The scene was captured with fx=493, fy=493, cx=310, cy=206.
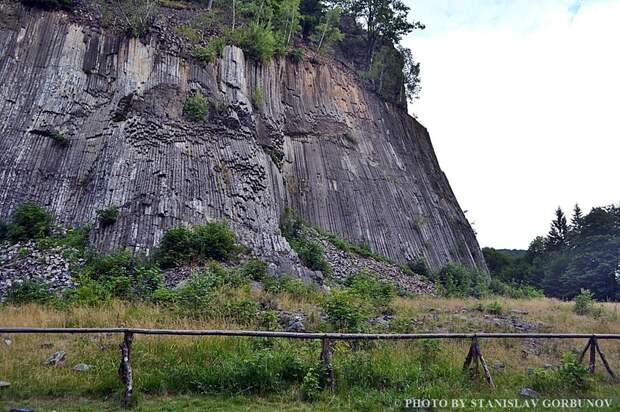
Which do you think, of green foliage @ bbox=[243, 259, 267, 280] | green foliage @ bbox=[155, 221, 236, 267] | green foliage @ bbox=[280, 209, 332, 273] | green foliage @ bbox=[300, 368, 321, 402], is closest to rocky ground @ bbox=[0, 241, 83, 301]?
green foliage @ bbox=[155, 221, 236, 267]

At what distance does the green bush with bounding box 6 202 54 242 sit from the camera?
17062 mm

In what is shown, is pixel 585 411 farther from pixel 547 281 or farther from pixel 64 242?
pixel 547 281

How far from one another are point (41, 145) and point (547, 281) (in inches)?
1647

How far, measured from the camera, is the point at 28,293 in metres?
13.3

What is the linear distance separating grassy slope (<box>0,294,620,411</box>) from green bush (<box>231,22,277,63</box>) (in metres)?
20.4

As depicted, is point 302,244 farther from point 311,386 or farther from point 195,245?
point 311,386

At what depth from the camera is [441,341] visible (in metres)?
9.61

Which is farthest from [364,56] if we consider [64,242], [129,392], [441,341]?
[129,392]

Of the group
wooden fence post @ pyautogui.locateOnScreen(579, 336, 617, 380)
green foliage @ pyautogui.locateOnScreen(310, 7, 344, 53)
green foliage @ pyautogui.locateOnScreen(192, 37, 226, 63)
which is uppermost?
green foliage @ pyautogui.locateOnScreen(310, 7, 344, 53)

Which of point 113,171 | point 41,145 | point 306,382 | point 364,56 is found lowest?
point 306,382

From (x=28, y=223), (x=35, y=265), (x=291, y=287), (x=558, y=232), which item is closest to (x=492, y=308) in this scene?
(x=291, y=287)

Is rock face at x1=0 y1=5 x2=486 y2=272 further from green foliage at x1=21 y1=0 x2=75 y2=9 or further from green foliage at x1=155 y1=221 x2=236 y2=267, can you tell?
green foliage at x1=155 y1=221 x2=236 y2=267

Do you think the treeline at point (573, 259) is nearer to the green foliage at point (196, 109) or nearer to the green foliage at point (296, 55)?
the green foliage at point (296, 55)

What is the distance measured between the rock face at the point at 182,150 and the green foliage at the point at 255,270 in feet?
5.27
